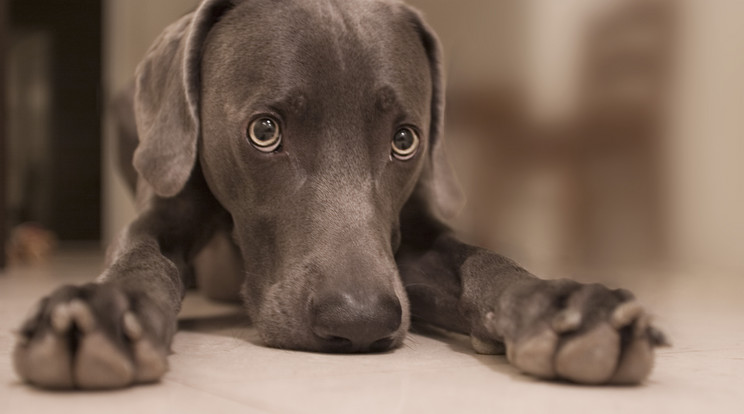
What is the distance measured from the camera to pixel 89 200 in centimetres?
696

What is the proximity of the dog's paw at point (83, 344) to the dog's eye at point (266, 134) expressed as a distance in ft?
2.00

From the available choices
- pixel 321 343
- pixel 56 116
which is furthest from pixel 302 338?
pixel 56 116

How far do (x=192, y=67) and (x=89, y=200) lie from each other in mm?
5255

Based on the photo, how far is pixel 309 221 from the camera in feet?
5.67

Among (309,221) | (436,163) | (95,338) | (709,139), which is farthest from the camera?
(709,139)

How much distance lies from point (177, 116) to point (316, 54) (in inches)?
14.3

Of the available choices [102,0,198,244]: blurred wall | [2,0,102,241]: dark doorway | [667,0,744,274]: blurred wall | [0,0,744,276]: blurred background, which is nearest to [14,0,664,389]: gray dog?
[0,0,744,276]: blurred background

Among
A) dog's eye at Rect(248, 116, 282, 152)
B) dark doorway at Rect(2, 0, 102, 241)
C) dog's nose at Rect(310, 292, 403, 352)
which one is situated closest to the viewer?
dog's nose at Rect(310, 292, 403, 352)

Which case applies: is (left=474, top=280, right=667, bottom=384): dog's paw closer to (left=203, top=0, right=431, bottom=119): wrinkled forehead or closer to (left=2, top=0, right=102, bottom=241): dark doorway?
(left=203, top=0, right=431, bottom=119): wrinkled forehead

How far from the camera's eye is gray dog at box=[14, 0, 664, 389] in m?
1.29

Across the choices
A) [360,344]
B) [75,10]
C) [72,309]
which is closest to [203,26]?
[360,344]

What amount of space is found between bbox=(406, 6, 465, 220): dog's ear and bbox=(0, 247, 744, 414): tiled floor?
46 centimetres

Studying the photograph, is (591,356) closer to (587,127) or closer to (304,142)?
(304,142)

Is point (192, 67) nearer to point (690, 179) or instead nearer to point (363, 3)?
point (363, 3)
